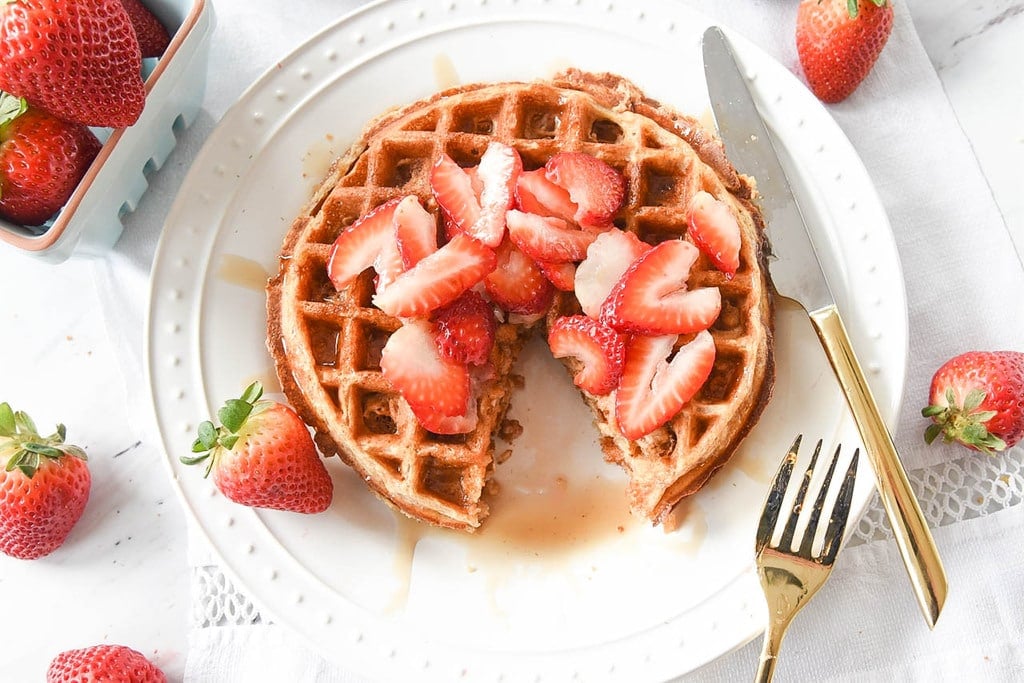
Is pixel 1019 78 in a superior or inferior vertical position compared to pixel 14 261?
superior

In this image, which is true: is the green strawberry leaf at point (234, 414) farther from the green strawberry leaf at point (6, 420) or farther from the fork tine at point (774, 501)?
the fork tine at point (774, 501)

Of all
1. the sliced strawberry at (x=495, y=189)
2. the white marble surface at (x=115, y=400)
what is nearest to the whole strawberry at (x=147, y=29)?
the white marble surface at (x=115, y=400)

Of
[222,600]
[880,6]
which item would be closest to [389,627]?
[222,600]

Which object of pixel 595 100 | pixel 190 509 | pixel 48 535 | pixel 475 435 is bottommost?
pixel 48 535

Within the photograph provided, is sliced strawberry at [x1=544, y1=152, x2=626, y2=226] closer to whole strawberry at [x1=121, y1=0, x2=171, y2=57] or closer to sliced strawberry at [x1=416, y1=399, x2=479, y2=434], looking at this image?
sliced strawberry at [x1=416, y1=399, x2=479, y2=434]

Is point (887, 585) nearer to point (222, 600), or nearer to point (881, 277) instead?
point (881, 277)

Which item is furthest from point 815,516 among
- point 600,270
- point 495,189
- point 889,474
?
point 495,189
